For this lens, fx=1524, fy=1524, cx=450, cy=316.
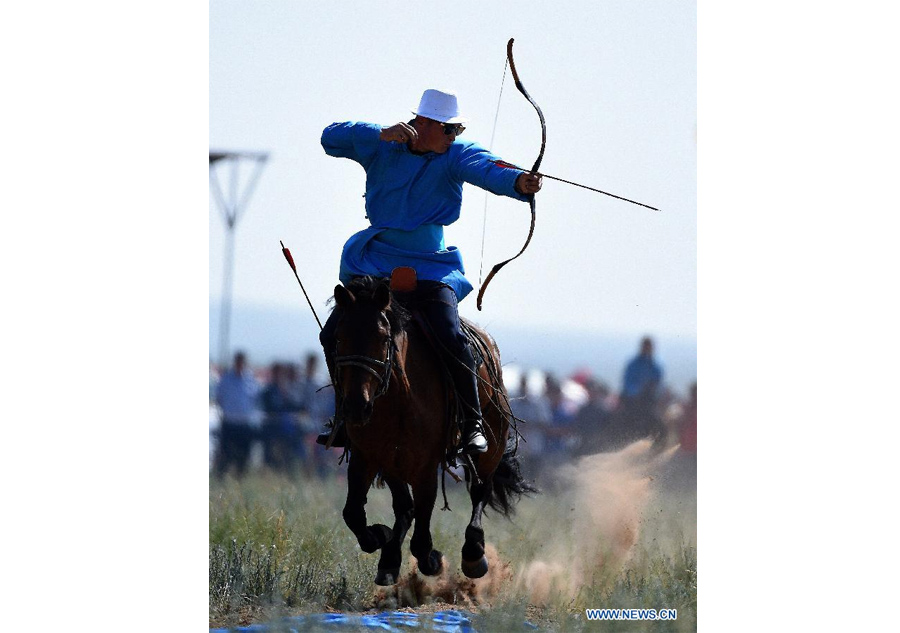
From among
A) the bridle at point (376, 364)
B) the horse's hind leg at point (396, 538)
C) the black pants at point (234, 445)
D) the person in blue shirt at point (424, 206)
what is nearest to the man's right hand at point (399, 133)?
the person in blue shirt at point (424, 206)

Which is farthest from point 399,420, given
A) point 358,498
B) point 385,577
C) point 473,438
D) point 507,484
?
point 507,484

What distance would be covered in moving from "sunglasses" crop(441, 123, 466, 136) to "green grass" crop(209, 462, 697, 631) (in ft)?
9.10

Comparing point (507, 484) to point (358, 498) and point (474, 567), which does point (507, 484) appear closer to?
point (474, 567)

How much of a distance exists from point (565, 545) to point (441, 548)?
847 mm

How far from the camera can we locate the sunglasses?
28.7 feet

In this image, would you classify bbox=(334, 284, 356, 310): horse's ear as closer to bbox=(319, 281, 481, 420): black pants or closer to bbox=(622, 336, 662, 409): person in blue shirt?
bbox=(319, 281, 481, 420): black pants

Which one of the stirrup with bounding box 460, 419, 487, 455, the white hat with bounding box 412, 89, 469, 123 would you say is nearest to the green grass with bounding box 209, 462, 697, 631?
the stirrup with bounding box 460, 419, 487, 455

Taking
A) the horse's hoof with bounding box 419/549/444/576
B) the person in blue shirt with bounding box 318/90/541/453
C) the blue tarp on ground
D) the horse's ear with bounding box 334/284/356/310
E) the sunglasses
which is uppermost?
the sunglasses

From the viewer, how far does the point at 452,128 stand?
345 inches

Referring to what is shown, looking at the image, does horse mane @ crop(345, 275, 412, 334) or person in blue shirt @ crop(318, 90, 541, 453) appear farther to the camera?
person in blue shirt @ crop(318, 90, 541, 453)

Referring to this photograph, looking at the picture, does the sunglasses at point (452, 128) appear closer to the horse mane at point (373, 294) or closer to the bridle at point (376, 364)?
the horse mane at point (373, 294)

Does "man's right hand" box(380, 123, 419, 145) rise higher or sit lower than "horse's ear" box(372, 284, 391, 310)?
higher

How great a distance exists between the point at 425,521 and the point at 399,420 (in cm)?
69

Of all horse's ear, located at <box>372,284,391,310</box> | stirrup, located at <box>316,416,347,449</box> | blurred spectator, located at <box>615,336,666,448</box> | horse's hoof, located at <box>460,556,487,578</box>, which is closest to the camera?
horse's ear, located at <box>372,284,391,310</box>
